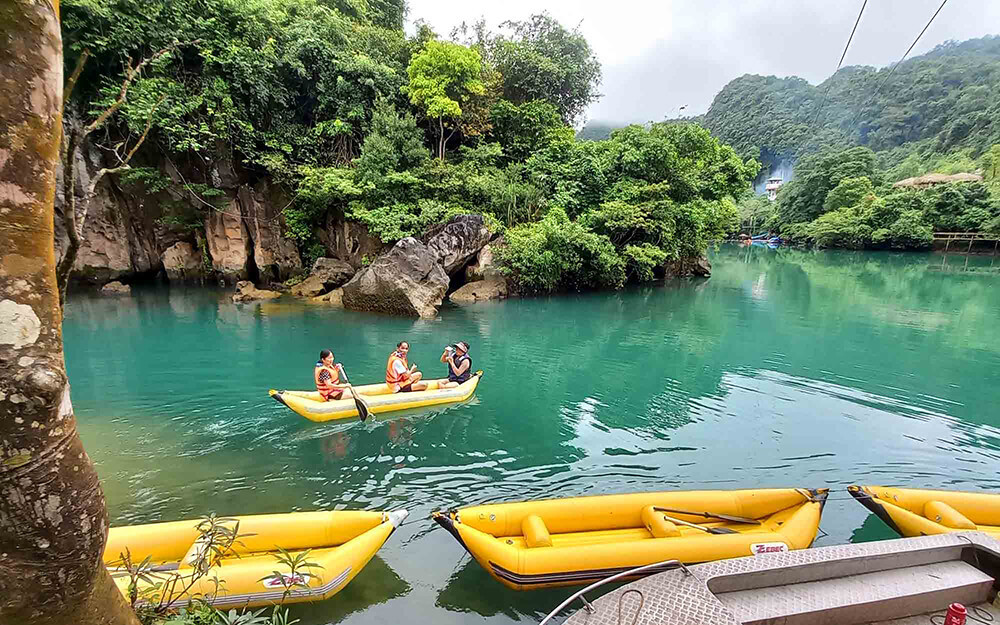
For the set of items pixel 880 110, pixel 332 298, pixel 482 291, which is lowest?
pixel 332 298

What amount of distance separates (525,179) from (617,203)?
4.15m

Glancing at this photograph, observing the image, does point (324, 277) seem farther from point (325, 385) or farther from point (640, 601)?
point (640, 601)

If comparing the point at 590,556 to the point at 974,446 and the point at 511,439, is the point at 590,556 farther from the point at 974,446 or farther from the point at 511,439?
the point at 974,446

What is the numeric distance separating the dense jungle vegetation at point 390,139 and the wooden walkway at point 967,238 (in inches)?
1076

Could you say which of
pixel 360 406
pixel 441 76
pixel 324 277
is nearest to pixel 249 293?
pixel 324 277

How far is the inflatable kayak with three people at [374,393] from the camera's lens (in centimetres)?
725

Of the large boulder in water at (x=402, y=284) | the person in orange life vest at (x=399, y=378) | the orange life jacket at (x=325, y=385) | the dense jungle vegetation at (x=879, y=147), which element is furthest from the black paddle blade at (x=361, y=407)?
the dense jungle vegetation at (x=879, y=147)

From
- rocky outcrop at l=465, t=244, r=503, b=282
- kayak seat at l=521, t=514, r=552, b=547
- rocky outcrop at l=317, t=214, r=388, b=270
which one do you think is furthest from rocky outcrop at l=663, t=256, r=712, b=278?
kayak seat at l=521, t=514, r=552, b=547

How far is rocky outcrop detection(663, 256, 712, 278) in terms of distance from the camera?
23922 millimetres

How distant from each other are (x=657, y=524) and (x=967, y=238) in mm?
46528

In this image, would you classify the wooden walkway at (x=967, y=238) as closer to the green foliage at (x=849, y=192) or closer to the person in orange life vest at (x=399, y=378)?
the green foliage at (x=849, y=192)

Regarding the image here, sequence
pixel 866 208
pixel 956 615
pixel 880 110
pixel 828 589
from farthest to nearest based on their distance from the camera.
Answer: pixel 880 110 < pixel 866 208 < pixel 828 589 < pixel 956 615

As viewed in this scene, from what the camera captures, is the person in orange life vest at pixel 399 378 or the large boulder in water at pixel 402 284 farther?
the large boulder in water at pixel 402 284

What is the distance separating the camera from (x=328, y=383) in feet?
24.6
